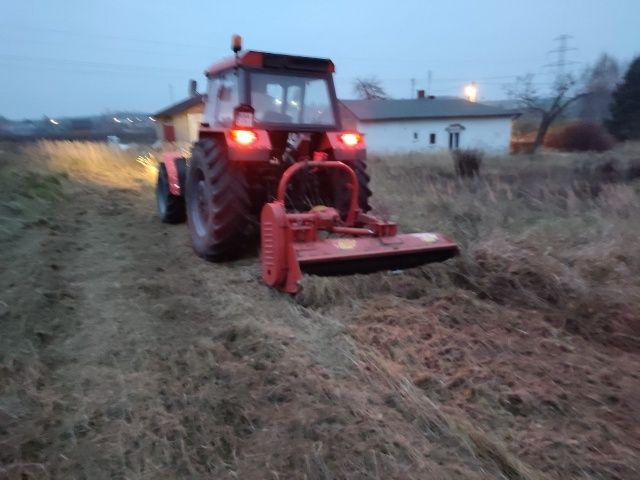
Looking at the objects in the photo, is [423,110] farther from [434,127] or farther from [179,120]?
[179,120]

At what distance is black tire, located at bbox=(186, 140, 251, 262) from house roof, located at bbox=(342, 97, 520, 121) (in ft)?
106

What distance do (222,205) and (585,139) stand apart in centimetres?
3265

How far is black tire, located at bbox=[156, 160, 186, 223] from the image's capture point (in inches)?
283

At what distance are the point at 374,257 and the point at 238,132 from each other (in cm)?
A: 170

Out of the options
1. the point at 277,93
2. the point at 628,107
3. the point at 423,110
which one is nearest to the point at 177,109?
the point at 423,110

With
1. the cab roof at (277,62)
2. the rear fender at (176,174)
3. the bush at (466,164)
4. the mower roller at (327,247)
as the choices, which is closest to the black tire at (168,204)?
the rear fender at (176,174)

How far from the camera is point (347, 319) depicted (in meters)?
3.67

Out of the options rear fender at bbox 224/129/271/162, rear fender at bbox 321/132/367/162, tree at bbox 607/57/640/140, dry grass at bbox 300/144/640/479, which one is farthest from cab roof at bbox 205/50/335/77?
tree at bbox 607/57/640/140

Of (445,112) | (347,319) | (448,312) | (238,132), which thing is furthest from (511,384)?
(445,112)

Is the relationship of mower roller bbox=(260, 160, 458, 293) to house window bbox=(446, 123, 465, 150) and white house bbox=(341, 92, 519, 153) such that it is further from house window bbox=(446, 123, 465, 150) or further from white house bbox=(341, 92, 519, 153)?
house window bbox=(446, 123, 465, 150)

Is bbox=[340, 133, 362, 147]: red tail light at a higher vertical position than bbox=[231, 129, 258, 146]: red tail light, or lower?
lower

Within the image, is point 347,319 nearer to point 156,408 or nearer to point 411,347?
point 411,347

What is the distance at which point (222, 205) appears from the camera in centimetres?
491

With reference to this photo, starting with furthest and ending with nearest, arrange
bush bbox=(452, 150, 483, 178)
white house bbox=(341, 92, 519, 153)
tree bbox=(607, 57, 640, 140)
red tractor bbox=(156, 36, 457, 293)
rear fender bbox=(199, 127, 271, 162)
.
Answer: white house bbox=(341, 92, 519, 153) < tree bbox=(607, 57, 640, 140) < bush bbox=(452, 150, 483, 178) < rear fender bbox=(199, 127, 271, 162) < red tractor bbox=(156, 36, 457, 293)
